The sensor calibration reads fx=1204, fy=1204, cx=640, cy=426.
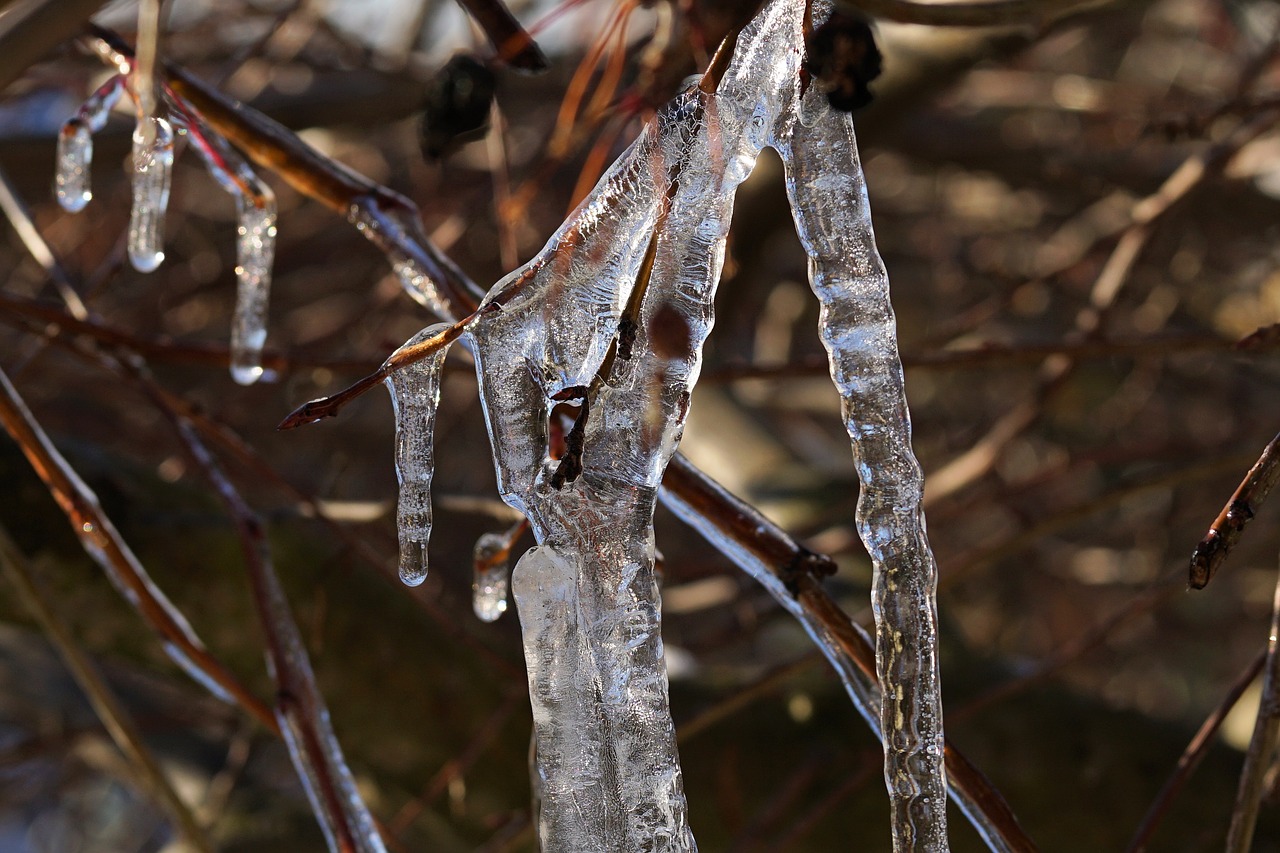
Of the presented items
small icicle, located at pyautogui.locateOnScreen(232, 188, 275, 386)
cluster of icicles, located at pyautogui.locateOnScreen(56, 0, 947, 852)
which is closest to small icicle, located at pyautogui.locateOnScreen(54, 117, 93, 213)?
small icicle, located at pyautogui.locateOnScreen(232, 188, 275, 386)

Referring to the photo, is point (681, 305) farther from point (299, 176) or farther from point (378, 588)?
point (378, 588)

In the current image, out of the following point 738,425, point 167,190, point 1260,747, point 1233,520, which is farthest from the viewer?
point 738,425

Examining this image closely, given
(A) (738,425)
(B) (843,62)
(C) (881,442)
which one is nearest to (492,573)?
(C) (881,442)

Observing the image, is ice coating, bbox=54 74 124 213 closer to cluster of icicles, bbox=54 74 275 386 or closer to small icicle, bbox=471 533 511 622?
cluster of icicles, bbox=54 74 275 386

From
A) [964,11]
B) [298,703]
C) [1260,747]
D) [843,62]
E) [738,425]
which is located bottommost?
[1260,747]

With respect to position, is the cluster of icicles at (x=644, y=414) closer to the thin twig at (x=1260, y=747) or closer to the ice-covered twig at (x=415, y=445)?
the ice-covered twig at (x=415, y=445)

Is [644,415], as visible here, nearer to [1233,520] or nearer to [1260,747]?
[1233,520]
